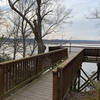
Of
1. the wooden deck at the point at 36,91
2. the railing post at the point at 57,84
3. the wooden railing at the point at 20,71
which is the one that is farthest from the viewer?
the wooden deck at the point at 36,91

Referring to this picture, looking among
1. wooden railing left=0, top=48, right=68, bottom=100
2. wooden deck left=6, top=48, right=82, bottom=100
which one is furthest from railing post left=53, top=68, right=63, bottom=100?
wooden railing left=0, top=48, right=68, bottom=100

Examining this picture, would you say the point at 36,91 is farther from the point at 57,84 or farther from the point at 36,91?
the point at 57,84

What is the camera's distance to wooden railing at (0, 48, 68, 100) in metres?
4.70

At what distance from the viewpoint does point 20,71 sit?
18.2ft

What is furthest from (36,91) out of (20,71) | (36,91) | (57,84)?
(57,84)

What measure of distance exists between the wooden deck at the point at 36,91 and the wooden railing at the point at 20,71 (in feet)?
0.64

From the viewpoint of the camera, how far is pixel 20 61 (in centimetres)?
545

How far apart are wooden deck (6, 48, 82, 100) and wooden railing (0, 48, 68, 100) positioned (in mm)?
194

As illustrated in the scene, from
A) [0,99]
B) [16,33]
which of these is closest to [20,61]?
[0,99]

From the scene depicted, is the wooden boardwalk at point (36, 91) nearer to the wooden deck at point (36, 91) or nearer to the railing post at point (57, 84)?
the wooden deck at point (36, 91)

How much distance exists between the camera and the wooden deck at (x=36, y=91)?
493 cm

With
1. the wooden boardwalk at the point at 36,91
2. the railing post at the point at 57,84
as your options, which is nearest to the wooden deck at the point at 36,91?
the wooden boardwalk at the point at 36,91

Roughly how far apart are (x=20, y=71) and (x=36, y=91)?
815 mm

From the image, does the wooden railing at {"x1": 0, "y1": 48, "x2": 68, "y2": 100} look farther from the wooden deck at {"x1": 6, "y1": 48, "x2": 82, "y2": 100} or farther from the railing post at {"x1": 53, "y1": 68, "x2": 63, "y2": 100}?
the railing post at {"x1": 53, "y1": 68, "x2": 63, "y2": 100}
